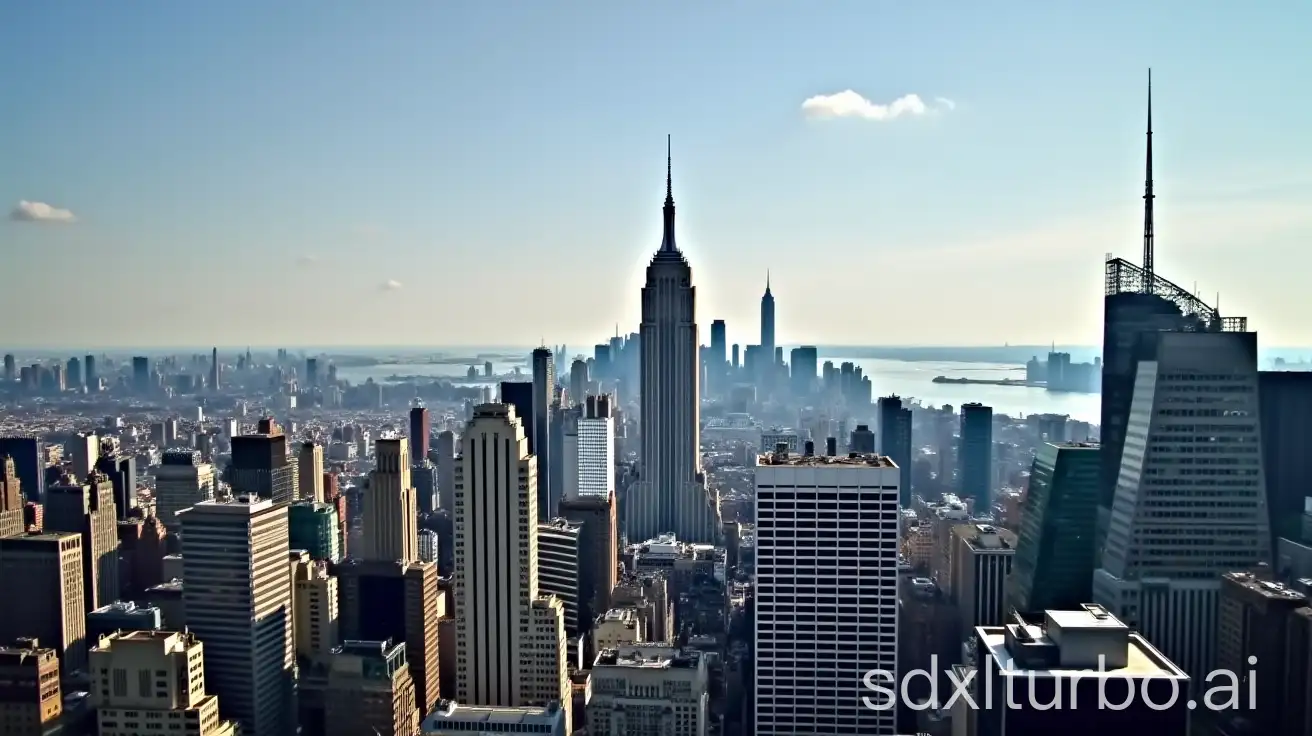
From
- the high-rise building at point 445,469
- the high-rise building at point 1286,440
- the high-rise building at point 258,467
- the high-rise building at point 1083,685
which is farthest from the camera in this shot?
the high-rise building at point 445,469

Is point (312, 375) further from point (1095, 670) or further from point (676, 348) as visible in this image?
point (1095, 670)

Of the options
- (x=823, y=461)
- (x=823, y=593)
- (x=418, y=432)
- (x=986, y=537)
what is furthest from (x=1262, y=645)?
(x=418, y=432)

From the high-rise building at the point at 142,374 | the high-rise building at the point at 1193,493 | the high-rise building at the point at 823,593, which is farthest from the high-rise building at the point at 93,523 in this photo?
the high-rise building at the point at 1193,493

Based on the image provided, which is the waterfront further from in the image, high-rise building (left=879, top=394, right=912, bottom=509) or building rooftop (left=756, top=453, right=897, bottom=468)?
building rooftop (left=756, top=453, right=897, bottom=468)

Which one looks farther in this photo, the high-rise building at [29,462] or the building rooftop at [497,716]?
the high-rise building at [29,462]

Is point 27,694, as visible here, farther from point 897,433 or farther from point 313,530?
point 897,433

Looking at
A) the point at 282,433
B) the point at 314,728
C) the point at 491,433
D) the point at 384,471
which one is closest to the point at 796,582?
the point at 491,433

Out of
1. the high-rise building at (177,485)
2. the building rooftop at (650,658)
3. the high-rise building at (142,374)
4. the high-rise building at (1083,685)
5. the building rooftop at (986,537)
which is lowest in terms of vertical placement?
the building rooftop at (650,658)

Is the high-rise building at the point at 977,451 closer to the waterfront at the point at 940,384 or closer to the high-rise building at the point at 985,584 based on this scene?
the waterfront at the point at 940,384
